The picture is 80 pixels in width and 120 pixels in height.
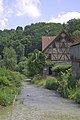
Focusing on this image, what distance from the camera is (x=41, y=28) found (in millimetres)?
147750

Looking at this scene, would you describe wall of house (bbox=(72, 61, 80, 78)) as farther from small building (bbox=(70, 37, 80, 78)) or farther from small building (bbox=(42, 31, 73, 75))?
small building (bbox=(42, 31, 73, 75))

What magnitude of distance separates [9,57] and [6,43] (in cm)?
2944

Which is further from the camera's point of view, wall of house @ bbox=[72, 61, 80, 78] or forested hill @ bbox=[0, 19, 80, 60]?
forested hill @ bbox=[0, 19, 80, 60]

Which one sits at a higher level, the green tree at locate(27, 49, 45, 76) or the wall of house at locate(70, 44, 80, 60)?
the wall of house at locate(70, 44, 80, 60)

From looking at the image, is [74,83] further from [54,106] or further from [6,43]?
[6,43]

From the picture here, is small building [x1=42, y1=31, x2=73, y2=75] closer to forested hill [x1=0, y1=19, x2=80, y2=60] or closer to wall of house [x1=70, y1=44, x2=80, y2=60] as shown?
wall of house [x1=70, y1=44, x2=80, y2=60]

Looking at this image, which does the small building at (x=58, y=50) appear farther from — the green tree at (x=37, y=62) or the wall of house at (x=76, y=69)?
the wall of house at (x=76, y=69)

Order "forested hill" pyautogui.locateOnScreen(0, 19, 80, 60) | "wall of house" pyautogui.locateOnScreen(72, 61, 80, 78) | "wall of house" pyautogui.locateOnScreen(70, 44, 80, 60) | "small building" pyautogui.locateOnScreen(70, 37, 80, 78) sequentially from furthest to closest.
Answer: "forested hill" pyautogui.locateOnScreen(0, 19, 80, 60), "wall of house" pyautogui.locateOnScreen(72, 61, 80, 78), "small building" pyautogui.locateOnScreen(70, 37, 80, 78), "wall of house" pyautogui.locateOnScreen(70, 44, 80, 60)

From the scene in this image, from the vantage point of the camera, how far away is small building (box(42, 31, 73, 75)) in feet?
235

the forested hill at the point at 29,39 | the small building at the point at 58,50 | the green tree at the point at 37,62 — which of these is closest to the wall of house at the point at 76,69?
the green tree at the point at 37,62

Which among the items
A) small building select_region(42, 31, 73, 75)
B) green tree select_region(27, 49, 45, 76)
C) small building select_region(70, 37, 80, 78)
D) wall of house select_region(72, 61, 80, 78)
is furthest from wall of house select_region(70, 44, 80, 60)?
small building select_region(42, 31, 73, 75)

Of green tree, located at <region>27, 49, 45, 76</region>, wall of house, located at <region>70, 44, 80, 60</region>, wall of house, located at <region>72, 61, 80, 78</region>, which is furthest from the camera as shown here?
green tree, located at <region>27, 49, 45, 76</region>

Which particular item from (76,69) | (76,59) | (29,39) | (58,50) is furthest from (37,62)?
(29,39)

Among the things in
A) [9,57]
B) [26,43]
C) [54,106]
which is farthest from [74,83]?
[26,43]
